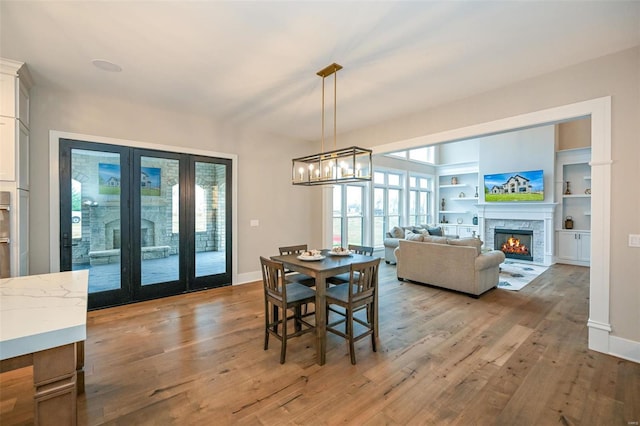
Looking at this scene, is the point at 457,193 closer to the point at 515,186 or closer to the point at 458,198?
the point at 458,198

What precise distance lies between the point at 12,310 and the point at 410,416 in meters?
2.38

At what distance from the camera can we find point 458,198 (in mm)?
10141

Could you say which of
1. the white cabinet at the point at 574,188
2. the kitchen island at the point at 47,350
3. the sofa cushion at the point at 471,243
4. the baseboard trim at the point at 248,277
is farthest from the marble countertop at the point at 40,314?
the white cabinet at the point at 574,188

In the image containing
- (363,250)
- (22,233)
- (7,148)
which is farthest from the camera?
(363,250)

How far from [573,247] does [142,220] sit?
9404 mm

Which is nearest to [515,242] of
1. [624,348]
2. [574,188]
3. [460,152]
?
[574,188]

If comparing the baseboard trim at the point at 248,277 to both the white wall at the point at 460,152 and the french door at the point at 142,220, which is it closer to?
the french door at the point at 142,220

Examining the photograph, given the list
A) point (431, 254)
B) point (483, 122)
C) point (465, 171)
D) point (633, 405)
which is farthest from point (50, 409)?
point (465, 171)

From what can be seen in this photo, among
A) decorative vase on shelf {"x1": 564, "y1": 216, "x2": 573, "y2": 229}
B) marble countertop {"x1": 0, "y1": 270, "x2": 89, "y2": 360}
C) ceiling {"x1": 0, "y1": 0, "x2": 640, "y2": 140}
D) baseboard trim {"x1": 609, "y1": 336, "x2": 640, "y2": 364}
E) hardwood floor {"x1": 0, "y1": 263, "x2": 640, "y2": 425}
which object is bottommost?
hardwood floor {"x1": 0, "y1": 263, "x2": 640, "y2": 425}

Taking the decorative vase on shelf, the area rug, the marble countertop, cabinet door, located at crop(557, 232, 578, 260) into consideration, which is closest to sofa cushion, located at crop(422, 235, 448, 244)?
the area rug

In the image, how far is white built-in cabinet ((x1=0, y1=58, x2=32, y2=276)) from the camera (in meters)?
2.89

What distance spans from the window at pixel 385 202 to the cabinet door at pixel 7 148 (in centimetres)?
709

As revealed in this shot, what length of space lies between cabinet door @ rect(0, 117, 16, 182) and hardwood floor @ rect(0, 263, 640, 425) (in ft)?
6.27

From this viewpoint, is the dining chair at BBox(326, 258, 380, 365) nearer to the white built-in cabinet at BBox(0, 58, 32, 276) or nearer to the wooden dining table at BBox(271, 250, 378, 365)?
the wooden dining table at BBox(271, 250, 378, 365)
